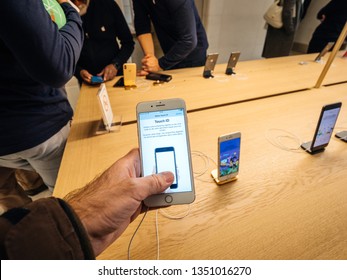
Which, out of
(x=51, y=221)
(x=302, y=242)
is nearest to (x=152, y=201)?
(x=51, y=221)

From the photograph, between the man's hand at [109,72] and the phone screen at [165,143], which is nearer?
the phone screen at [165,143]

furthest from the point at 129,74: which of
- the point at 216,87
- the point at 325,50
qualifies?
the point at 325,50

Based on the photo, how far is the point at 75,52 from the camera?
2.15 ft

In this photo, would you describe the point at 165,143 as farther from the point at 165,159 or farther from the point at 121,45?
the point at 121,45

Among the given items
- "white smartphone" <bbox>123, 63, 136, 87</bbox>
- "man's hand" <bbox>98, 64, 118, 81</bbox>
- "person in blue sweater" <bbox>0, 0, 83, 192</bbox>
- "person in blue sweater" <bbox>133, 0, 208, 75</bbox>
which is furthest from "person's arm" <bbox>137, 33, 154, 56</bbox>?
"person in blue sweater" <bbox>0, 0, 83, 192</bbox>

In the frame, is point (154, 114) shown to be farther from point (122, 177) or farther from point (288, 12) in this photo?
point (288, 12)

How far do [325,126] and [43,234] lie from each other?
81cm

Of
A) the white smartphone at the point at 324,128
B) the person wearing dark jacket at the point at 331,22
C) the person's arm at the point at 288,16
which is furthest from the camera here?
the person's arm at the point at 288,16

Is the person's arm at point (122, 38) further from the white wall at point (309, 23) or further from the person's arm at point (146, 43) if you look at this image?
the white wall at point (309, 23)

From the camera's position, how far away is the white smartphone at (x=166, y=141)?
1.67ft

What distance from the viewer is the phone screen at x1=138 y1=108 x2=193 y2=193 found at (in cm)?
51

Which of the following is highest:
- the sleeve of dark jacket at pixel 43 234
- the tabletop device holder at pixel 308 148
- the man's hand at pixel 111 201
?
the sleeve of dark jacket at pixel 43 234

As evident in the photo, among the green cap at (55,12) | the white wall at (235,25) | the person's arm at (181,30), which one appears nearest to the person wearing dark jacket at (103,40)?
the person's arm at (181,30)

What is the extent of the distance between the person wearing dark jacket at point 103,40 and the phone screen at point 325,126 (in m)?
1.17
